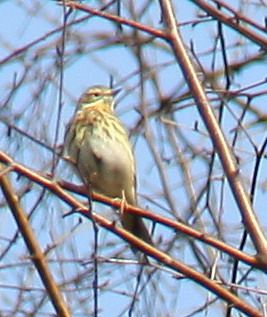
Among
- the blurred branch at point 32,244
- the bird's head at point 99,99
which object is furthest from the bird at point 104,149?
the blurred branch at point 32,244

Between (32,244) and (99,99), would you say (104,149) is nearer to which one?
(99,99)

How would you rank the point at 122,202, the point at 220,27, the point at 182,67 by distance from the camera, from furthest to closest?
the point at 122,202
the point at 220,27
the point at 182,67

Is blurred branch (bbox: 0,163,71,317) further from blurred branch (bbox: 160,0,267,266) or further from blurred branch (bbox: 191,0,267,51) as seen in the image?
blurred branch (bbox: 191,0,267,51)

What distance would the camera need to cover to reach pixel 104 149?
15.9 ft

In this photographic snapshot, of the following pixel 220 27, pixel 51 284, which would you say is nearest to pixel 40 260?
pixel 51 284

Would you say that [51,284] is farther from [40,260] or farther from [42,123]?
[42,123]

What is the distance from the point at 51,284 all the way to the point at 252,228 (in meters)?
0.58

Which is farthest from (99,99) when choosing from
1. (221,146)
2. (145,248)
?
(145,248)

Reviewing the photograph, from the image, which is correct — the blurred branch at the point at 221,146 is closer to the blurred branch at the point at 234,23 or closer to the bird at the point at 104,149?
the blurred branch at the point at 234,23

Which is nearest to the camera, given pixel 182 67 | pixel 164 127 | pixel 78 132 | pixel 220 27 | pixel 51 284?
pixel 51 284

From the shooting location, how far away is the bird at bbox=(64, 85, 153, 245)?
15.5ft

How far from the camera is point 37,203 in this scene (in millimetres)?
3094

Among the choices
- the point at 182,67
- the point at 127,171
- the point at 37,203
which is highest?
the point at 127,171

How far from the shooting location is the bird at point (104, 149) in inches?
186
